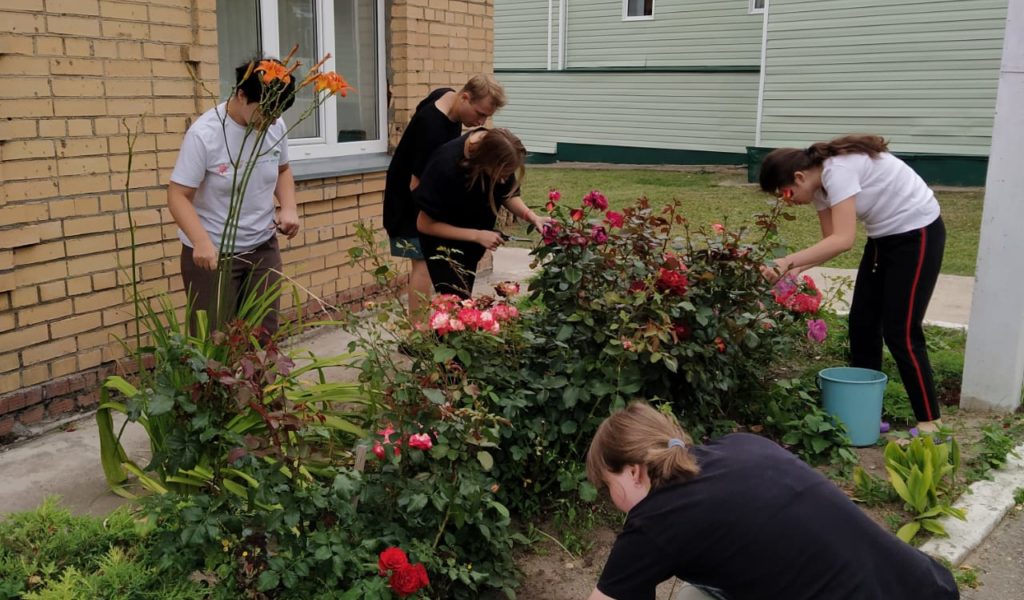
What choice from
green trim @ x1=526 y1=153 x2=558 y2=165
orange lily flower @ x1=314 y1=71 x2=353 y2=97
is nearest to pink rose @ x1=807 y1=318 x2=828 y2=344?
orange lily flower @ x1=314 y1=71 x2=353 y2=97

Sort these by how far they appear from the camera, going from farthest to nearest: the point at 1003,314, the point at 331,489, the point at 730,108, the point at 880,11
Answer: the point at 730,108, the point at 880,11, the point at 1003,314, the point at 331,489

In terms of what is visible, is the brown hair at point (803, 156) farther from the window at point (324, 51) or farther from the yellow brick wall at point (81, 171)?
the window at point (324, 51)

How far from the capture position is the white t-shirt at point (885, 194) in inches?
168

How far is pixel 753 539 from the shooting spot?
2137 mm

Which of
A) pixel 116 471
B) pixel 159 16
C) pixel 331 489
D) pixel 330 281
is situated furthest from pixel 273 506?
pixel 330 281

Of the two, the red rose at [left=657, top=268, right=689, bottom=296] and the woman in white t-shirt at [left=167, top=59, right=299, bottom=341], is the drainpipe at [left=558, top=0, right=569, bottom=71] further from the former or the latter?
the red rose at [left=657, top=268, right=689, bottom=296]

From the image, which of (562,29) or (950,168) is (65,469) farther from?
(562,29)

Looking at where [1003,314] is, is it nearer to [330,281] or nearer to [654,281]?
[654,281]

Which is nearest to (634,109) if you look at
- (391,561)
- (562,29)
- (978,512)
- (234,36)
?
(562,29)

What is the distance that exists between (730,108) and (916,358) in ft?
46.7

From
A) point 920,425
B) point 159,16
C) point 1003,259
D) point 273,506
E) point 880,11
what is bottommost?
point 920,425

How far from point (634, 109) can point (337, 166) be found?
14.0 metres

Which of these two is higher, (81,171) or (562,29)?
(562,29)

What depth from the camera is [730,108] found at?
18.0 meters
